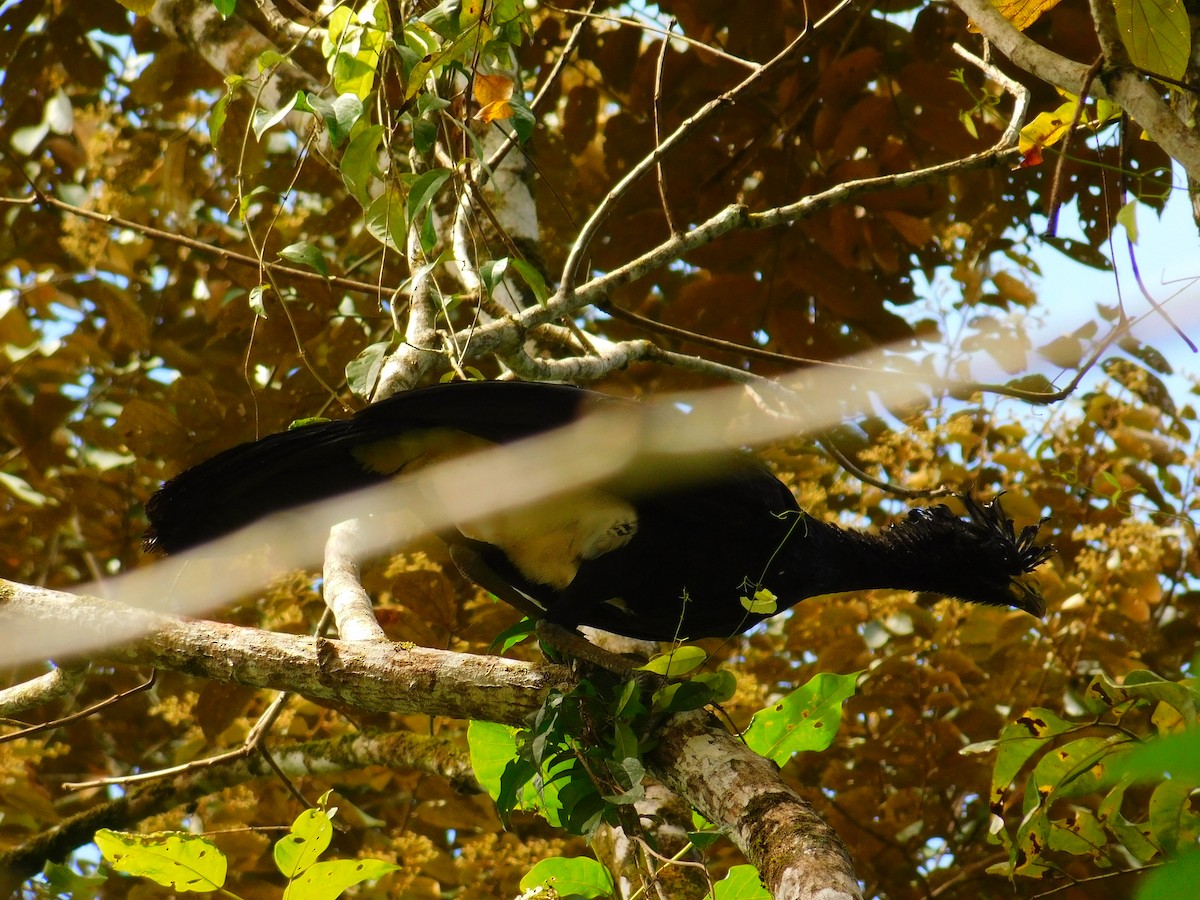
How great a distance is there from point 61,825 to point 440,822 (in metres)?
1.33

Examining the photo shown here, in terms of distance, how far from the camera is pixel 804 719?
2240 millimetres

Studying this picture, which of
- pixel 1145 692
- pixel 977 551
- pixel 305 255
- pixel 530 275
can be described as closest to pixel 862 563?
pixel 977 551

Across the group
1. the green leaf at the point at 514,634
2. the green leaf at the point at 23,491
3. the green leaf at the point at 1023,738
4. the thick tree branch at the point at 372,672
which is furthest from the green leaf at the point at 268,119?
the green leaf at the point at 23,491

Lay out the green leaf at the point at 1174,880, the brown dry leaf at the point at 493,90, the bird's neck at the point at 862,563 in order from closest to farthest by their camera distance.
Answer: the green leaf at the point at 1174,880 < the brown dry leaf at the point at 493,90 < the bird's neck at the point at 862,563

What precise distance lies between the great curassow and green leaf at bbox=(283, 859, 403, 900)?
2.53 ft

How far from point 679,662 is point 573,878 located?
45cm

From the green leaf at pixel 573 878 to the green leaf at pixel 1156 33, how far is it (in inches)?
68.8

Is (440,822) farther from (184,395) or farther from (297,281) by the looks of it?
(297,281)

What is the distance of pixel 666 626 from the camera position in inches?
110

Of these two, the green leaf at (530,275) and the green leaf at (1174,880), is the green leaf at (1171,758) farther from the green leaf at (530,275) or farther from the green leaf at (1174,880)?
the green leaf at (530,275)

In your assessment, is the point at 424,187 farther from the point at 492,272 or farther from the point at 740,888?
the point at 740,888

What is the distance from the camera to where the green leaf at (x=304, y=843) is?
1.84 meters

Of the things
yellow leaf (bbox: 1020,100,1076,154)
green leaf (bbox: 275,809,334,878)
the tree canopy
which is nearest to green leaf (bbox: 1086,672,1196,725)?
the tree canopy

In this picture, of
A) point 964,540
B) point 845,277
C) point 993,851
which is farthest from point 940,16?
point 993,851
